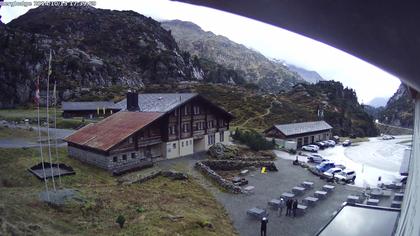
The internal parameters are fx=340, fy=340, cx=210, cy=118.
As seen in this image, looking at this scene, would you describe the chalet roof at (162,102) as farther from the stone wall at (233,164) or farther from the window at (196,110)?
the stone wall at (233,164)

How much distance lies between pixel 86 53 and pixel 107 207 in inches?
4406

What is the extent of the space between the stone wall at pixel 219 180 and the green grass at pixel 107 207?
73.0 inches

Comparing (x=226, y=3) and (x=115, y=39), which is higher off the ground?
(x=115, y=39)

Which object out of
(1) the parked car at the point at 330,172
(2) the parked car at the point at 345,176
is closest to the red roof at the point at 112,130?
(1) the parked car at the point at 330,172

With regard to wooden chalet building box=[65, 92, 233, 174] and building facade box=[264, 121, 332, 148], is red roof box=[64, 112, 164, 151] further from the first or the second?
building facade box=[264, 121, 332, 148]

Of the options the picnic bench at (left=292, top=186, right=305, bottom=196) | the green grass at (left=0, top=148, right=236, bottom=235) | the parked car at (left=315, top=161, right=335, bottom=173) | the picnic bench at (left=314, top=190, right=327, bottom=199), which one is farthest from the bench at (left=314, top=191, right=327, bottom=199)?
the parked car at (left=315, top=161, right=335, bottom=173)

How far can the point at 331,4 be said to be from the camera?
3.30 meters

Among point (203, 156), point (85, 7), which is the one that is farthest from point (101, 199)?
point (85, 7)

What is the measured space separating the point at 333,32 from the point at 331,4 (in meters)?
0.64

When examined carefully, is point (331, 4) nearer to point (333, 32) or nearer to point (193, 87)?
point (333, 32)

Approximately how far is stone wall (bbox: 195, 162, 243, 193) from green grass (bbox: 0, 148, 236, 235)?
1853 millimetres

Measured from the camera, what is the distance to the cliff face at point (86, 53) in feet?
292

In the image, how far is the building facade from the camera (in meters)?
49.1

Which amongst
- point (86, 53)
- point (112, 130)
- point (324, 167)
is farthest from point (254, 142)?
point (86, 53)
